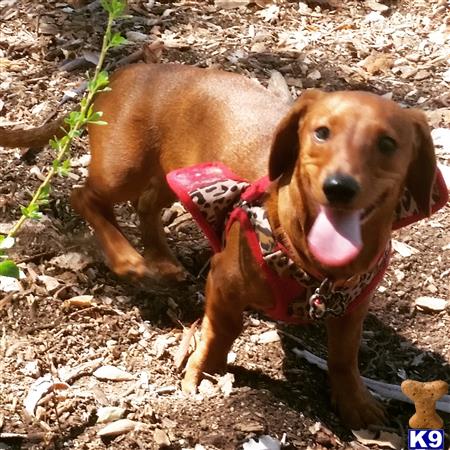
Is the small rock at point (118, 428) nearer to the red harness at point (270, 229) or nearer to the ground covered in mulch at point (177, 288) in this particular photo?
the ground covered in mulch at point (177, 288)

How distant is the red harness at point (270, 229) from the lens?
2.52 meters

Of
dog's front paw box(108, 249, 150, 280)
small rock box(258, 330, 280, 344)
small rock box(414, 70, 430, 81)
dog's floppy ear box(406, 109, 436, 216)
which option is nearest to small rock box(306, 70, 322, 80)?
small rock box(414, 70, 430, 81)

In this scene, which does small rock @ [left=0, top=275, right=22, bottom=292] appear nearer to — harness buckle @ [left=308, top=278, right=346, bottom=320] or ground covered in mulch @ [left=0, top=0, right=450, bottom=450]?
ground covered in mulch @ [left=0, top=0, right=450, bottom=450]

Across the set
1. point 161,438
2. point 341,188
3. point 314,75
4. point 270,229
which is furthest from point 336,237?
point 314,75

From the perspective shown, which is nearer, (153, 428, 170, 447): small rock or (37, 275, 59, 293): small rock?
(153, 428, 170, 447): small rock

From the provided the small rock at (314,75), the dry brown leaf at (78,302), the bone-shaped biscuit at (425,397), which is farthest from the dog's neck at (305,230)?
the small rock at (314,75)

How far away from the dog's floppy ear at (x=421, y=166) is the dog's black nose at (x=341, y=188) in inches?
15.5

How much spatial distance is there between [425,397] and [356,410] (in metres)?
0.52

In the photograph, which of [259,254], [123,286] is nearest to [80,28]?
[123,286]

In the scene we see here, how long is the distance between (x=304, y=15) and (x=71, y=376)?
113 inches

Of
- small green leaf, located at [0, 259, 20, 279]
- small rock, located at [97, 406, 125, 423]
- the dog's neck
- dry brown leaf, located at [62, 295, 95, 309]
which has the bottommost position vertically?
dry brown leaf, located at [62, 295, 95, 309]

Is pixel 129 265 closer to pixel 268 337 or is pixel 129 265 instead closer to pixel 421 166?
pixel 268 337

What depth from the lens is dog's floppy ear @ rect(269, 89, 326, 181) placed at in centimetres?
244

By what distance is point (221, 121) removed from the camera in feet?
10.0
